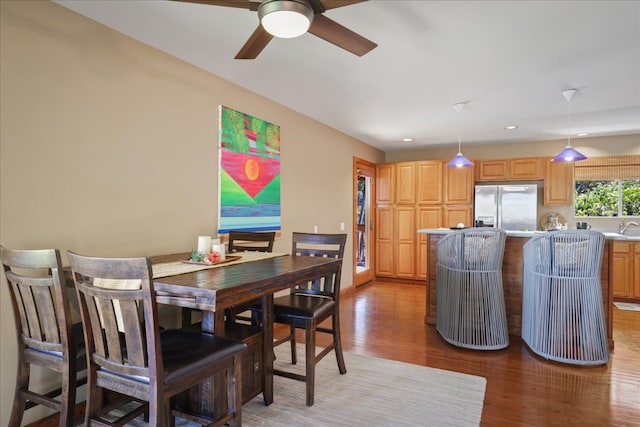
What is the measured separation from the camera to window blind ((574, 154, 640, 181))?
17.9 feet

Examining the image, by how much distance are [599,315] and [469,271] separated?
102cm

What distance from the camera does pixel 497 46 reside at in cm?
259

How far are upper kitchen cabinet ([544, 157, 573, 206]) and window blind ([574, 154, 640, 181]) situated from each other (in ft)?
0.86

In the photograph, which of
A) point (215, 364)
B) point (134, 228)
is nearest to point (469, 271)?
point (215, 364)

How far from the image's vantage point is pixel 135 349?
54.6 inches

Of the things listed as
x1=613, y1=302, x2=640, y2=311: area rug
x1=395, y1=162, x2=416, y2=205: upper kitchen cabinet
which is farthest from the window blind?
x1=395, y1=162, x2=416, y2=205: upper kitchen cabinet

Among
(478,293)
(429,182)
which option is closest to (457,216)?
(429,182)

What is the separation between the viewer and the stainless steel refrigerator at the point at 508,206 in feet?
18.4

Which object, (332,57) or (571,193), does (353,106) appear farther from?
(571,193)

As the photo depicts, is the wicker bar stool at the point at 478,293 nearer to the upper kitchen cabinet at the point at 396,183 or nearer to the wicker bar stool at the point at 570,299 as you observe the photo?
the wicker bar stool at the point at 570,299

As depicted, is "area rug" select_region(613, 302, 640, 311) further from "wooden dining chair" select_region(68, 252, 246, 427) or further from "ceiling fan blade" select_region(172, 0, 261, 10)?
"ceiling fan blade" select_region(172, 0, 261, 10)

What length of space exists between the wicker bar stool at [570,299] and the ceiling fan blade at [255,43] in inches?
106

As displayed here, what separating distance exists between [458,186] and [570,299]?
328cm

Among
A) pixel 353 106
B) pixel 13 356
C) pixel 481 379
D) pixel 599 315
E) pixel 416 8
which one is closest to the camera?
pixel 13 356
